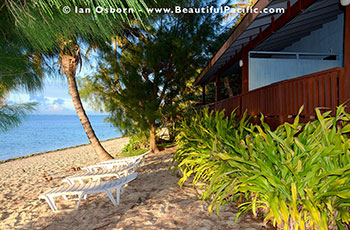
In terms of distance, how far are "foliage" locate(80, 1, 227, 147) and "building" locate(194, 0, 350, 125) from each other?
204 cm

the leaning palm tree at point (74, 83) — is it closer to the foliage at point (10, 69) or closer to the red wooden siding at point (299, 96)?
the foliage at point (10, 69)

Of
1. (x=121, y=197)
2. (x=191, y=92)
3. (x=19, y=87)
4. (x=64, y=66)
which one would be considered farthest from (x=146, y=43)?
(x=121, y=197)

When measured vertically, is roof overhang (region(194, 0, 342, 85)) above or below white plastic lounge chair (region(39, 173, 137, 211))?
above

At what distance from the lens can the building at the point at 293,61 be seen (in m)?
3.23

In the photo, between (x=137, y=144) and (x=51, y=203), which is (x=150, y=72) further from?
(x=51, y=203)

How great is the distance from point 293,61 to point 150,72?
6.16 metres

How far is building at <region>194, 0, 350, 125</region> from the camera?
10.6ft

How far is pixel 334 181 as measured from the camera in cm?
189

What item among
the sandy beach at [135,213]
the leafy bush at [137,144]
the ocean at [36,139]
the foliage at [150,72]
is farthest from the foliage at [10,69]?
the leafy bush at [137,144]

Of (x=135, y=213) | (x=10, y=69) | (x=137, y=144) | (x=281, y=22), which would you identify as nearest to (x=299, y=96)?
(x=281, y=22)

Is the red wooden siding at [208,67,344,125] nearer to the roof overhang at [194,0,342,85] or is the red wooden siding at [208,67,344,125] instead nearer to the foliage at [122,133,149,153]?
the roof overhang at [194,0,342,85]

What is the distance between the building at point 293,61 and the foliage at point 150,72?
204cm

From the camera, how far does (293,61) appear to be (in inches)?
264

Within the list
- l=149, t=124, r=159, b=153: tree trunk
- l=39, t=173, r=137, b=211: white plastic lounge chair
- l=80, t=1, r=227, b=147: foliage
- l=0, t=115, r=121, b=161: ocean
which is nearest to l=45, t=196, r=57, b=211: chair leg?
l=39, t=173, r=137, b=211: white plastic lounge chair
